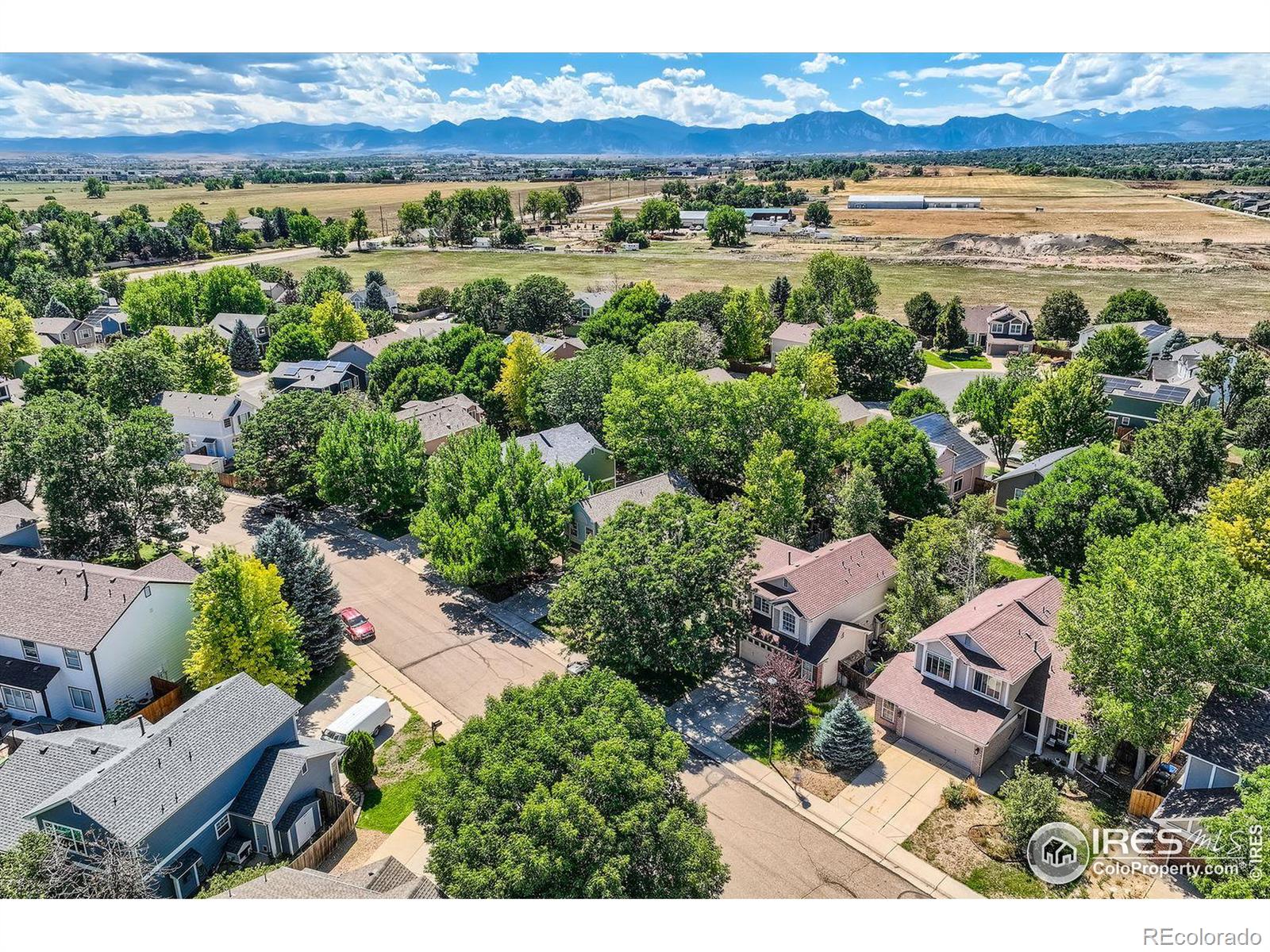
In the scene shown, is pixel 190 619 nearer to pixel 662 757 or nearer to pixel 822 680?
pixel 662 757

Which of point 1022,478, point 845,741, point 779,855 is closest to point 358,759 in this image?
point 779,855

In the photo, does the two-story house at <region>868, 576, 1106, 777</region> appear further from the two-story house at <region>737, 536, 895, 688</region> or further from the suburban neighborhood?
the two-story house at <region>737, 536, 895, 688</region>

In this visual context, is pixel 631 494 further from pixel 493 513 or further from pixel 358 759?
pixel 358 759

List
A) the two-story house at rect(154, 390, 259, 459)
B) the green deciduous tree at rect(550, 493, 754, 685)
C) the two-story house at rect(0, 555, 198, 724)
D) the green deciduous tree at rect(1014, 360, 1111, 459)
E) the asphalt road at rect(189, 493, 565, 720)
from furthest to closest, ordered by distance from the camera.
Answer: the two-story house at rect(154, 390, 259, 459), the green deciduous tree at rect(1014, 360, 1111, 459), the asphalt road at rect(189, 493, 565, 720), the green deciduous tree at rect(550, 493, 754, 685), the two-story house at rect(0, 555, 198, 724)

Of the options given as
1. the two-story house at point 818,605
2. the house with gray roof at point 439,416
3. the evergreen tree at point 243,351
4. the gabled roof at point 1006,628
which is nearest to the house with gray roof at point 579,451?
the house with gray roof at point 439,416

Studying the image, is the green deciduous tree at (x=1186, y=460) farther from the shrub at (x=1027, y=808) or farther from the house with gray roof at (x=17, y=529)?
the house with gray roof at (x=17, y=529)

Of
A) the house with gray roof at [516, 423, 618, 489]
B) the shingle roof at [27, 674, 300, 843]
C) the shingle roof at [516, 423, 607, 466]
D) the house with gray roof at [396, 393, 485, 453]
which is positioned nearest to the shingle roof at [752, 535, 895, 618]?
the house with gray roof at [516, 423, 618, 489]
